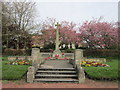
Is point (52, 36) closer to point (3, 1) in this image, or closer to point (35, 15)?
point (35, 15)

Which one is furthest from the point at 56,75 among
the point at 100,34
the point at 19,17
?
the point at 19,17

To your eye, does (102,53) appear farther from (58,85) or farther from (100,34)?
(58,85)

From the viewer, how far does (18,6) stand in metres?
25.8

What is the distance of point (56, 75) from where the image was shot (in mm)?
7594

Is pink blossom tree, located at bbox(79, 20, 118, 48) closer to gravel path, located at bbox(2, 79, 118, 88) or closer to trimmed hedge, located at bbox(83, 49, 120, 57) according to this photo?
trimmed hedge, located at bbox(83, 49, 120, 57)

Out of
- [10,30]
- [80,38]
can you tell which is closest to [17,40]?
[10,30]

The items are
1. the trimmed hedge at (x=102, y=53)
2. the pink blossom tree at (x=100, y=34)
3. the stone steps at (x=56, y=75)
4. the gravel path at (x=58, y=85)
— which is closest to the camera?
the gravel path at (x=58, y=85)

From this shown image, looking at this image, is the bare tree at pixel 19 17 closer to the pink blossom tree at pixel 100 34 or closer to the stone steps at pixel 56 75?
the pink blossom tree at pixel 100 34

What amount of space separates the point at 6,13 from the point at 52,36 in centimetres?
1022

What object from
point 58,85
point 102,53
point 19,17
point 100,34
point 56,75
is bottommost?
point 58,85

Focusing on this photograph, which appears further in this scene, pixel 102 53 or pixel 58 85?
pixel 102 53

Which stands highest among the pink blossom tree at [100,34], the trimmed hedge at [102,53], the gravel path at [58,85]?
the pink blossom tree at [100,34]

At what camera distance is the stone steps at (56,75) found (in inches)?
284

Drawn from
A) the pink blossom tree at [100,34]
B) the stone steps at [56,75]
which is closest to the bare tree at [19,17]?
the pink blossom tree at [100,34]
